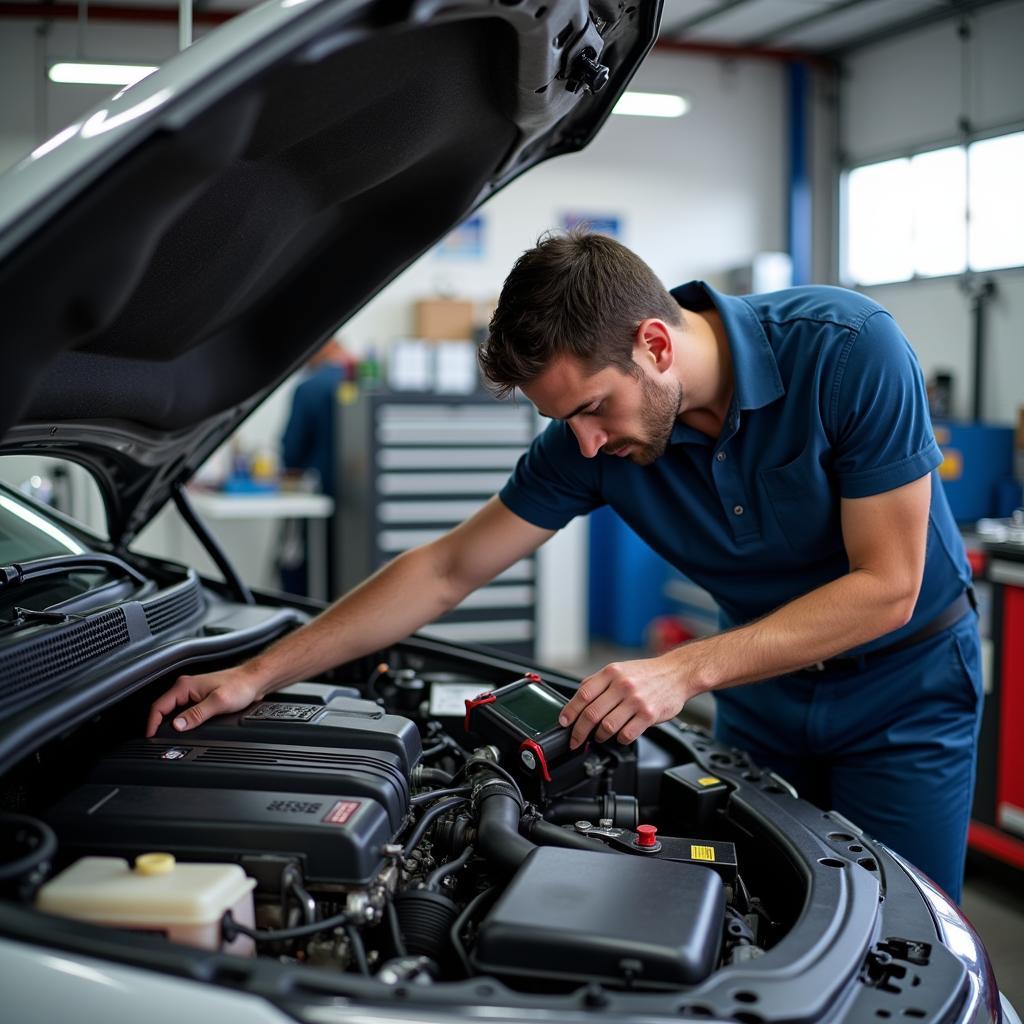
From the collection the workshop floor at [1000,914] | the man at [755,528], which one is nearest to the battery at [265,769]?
the man at [755,528]

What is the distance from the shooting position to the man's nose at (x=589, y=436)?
1443 millimetres

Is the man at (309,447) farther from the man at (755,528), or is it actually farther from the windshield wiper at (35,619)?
the windshield wiper at (35,619)

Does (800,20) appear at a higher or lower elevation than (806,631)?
higher

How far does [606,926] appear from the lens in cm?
88

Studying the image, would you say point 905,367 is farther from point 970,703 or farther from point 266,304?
point 266,304

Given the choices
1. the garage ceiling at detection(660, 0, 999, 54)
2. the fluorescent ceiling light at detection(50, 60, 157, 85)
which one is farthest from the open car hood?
the garage ceiling at detection(660, 0, 999, 54)

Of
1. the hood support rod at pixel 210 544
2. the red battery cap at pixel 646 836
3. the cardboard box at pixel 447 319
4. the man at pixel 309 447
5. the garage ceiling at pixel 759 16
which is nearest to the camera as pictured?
the red battery cap at pixel 646 836

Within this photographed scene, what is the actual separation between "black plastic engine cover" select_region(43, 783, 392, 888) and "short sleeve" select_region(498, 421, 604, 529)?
72 cm

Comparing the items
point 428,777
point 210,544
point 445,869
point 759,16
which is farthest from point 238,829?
point 759,16

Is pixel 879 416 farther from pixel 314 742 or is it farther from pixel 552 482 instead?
pixel 314 742

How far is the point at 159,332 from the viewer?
1.37 m

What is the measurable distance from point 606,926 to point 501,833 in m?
0.25

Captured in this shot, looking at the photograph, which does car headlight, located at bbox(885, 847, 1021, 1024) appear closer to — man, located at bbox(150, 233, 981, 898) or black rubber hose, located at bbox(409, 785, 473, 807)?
man, located at bbox(150, 233, 981, 898)

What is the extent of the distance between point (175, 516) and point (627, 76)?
4299 mm
